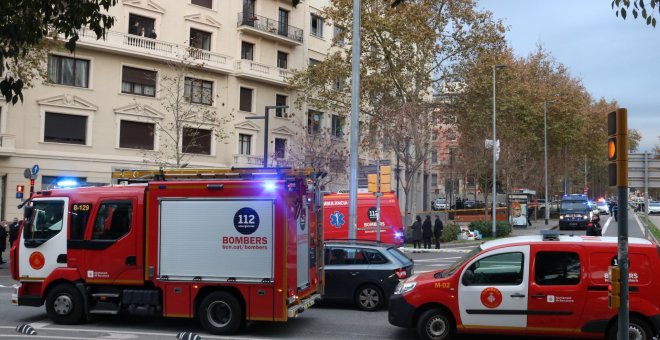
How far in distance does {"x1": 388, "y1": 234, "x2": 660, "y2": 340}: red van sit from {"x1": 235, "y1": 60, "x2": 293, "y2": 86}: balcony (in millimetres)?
33180

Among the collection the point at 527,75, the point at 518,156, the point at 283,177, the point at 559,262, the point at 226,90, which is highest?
the point at 527,75

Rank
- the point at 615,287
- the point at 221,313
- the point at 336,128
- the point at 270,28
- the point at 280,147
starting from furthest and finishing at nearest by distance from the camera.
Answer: the point at 336,128, the point at 280,147, the point at 270,28, the point at 221,313, the point at 615,287

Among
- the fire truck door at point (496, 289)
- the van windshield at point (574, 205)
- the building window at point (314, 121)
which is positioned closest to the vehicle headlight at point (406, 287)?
the fire truck door at point (496, 289)

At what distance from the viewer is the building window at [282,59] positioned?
44719 mm

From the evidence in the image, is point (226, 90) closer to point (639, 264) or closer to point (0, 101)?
point (0, 101)

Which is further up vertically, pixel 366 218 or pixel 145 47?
pixel 145 47

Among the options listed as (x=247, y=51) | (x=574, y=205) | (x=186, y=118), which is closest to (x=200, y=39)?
(x=247, y=51)

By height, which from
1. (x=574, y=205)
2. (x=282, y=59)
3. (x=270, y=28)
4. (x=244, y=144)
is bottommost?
(x=574, y=205)

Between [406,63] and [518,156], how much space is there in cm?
1670

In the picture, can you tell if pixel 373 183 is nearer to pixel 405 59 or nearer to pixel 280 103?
pixel 405 59

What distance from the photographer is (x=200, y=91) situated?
38125 millimetres

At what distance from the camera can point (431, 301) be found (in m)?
9.26

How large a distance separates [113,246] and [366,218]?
15.4m

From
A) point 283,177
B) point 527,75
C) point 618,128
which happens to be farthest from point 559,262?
point 527,75
